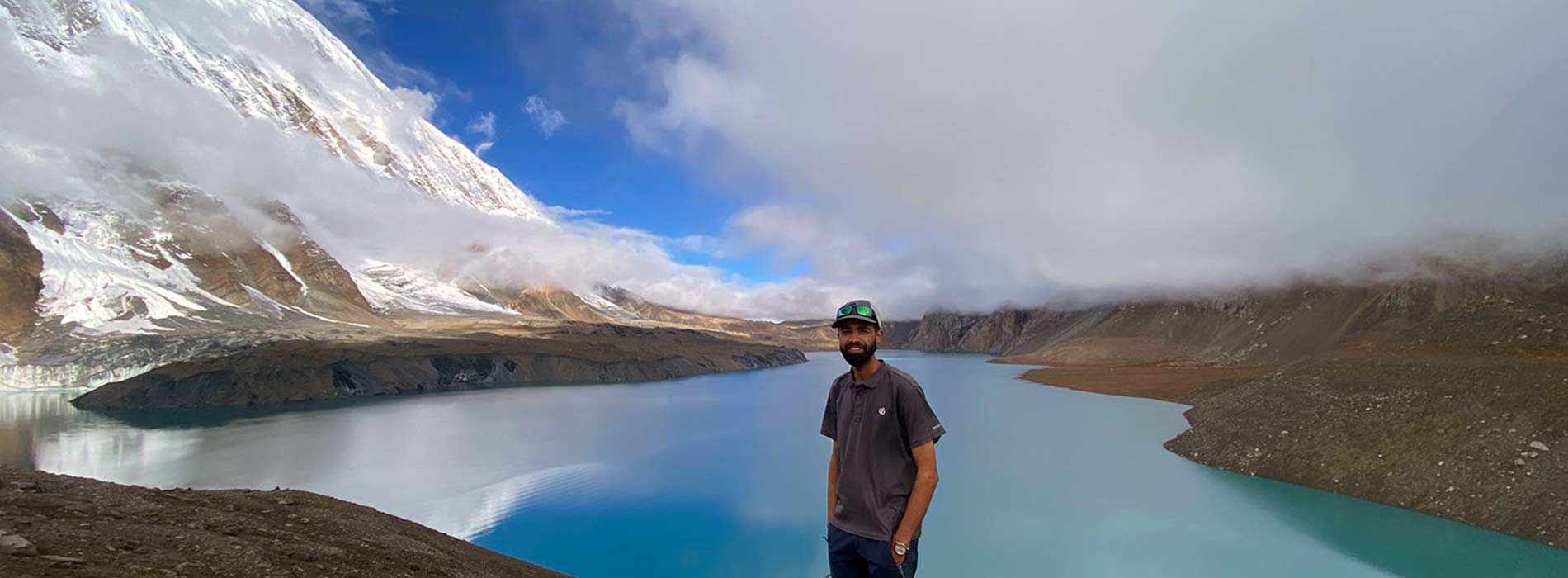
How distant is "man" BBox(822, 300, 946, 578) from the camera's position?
3.37 m

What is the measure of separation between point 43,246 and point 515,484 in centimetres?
9080

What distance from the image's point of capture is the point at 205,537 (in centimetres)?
611

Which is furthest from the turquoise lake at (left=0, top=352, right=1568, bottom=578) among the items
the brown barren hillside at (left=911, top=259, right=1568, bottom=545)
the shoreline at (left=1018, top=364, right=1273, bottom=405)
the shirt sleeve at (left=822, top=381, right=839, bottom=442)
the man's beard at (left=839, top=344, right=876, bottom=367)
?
the man's beard at (left=839, top=344, right=876, bottom=367)

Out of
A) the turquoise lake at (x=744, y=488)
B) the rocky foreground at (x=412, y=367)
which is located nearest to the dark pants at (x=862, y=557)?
the turquoise lake at (x=744, y=488)

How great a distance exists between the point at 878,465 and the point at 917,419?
14.0 inches

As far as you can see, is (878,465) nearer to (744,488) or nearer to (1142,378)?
(744,488)

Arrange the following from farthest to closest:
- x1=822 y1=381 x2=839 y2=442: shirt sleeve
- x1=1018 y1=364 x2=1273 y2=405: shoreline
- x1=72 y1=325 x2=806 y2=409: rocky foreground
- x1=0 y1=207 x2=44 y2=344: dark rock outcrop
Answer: x1=0 y1=207 x2=44 y2=344: dark rock outcrop → x1=1018 y1=364 x2=1273 y2=405: shoreline → x1=72 y1=325 x2=806 y2=409: rocky foreground → x1=822 y1=381 x2=839 y2=442: shirt sleeve

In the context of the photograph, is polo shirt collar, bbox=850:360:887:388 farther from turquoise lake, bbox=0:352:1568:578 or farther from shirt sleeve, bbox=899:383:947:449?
turquoise lake, bbox=0:352:1568:578

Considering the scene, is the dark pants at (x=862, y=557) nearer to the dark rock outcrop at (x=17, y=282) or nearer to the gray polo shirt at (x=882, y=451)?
the gray polo shirt at (x=882, y=451)

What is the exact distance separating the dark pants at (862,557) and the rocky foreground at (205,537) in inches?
200

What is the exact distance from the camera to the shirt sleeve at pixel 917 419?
3.35 meters

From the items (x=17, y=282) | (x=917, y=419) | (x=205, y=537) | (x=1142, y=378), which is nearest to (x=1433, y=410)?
(x=917, y=419)

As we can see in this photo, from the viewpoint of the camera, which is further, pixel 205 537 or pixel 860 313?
pixel 205 537

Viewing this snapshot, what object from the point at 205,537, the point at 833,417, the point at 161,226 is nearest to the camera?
the point at 833,417
